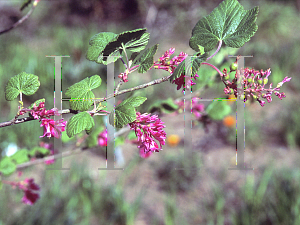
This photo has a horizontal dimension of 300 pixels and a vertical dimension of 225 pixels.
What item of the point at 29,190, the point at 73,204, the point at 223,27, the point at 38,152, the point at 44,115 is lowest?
the point at 73,204

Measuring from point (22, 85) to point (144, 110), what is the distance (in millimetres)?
430

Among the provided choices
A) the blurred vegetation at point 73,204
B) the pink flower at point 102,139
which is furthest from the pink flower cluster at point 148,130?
the blurred vegetation at point 73,204

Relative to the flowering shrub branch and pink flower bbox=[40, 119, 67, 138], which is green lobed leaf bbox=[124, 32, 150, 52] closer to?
the flowering shrub branch

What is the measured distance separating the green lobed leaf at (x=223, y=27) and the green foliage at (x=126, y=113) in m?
0.10

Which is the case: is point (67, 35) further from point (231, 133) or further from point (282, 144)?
point (282, 144)

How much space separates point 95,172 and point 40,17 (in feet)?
10.6

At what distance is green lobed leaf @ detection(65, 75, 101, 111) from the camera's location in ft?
1.05

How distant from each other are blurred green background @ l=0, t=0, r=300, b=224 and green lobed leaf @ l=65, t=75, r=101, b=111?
252 millimetres

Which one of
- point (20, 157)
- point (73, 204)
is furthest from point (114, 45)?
point (73, 204)

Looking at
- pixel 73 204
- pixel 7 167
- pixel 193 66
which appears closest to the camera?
pixel 193 66

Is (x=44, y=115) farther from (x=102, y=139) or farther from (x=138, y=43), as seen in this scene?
(x=102, y=139)

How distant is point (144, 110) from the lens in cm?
75

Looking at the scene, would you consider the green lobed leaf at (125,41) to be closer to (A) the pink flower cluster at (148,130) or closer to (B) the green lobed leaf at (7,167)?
(A) the pink flower cluster at (148,130)

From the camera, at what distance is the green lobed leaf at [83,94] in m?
0.32
